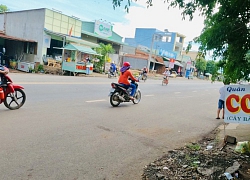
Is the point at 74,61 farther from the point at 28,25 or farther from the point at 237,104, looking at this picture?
the point at 237,104

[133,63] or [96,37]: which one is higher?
[96,37]

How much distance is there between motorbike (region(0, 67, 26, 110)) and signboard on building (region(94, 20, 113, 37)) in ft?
91.1

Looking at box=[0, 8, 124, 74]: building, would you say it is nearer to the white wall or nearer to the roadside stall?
the white wall

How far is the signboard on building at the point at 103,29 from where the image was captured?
A: 1337 inches

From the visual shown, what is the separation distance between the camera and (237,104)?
4.75 m

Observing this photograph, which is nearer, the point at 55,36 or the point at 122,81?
the point at 122,81

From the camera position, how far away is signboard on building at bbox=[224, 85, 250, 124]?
15.3 feet

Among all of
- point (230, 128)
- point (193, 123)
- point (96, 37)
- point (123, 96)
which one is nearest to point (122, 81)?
point (123, 96)

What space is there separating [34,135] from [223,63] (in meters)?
4.15

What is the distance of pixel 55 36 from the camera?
25312 mm

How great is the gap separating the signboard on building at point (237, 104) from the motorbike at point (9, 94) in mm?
5724

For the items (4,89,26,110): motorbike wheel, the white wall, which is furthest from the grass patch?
the white wall

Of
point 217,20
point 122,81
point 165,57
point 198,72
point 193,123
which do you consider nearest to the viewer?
point 217,20

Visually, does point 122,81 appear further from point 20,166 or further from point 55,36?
point 55,36
